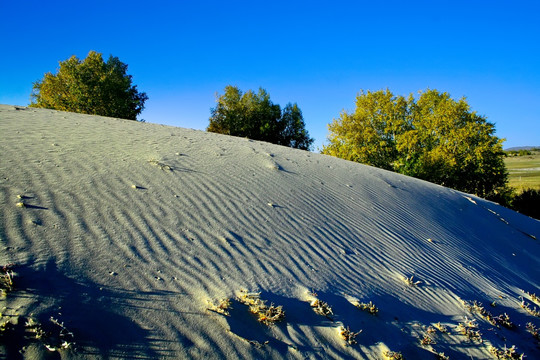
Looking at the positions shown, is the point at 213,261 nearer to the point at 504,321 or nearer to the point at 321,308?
the point at 321,308

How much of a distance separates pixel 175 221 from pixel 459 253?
4.95 m

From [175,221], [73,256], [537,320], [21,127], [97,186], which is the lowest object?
[537,320]

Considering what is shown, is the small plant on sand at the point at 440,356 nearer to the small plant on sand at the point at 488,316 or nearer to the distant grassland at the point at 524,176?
the small plant on sand at the point at 488,316

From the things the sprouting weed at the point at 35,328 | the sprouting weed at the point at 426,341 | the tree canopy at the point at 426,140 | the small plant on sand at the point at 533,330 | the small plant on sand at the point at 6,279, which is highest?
the tree canopy at the point at 426,140

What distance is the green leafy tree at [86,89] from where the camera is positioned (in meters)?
20.9

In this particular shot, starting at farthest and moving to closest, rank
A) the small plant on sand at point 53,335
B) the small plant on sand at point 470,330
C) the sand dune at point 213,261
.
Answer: the small plant on sand at point 470,330, the sand dune at point 213,261, the small plant on sand at point 53,335

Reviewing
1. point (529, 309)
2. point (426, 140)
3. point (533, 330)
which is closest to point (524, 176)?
point (426, 140)

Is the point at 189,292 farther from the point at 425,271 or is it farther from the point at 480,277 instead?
the point at 480,277

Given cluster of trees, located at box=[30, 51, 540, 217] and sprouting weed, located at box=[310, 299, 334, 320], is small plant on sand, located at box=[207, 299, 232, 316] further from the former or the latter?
cluster of trees, located at box=[30, 51, 540, 217]

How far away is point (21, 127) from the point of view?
5.56 meters

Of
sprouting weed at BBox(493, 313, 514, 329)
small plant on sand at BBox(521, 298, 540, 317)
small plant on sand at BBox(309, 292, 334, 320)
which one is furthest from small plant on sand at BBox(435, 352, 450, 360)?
small plant on sand at BBox(521, 298, 540, 317)

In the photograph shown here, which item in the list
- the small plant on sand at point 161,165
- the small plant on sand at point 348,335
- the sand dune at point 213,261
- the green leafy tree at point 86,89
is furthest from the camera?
the green leafy tree at point 86,89

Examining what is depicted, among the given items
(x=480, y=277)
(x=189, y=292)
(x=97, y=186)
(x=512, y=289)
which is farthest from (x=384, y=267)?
(x=97, y=186)

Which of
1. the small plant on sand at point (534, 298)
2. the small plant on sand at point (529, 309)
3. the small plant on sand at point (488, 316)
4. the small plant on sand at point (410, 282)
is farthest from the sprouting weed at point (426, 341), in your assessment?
the small plant on sand at point (534, 298)
